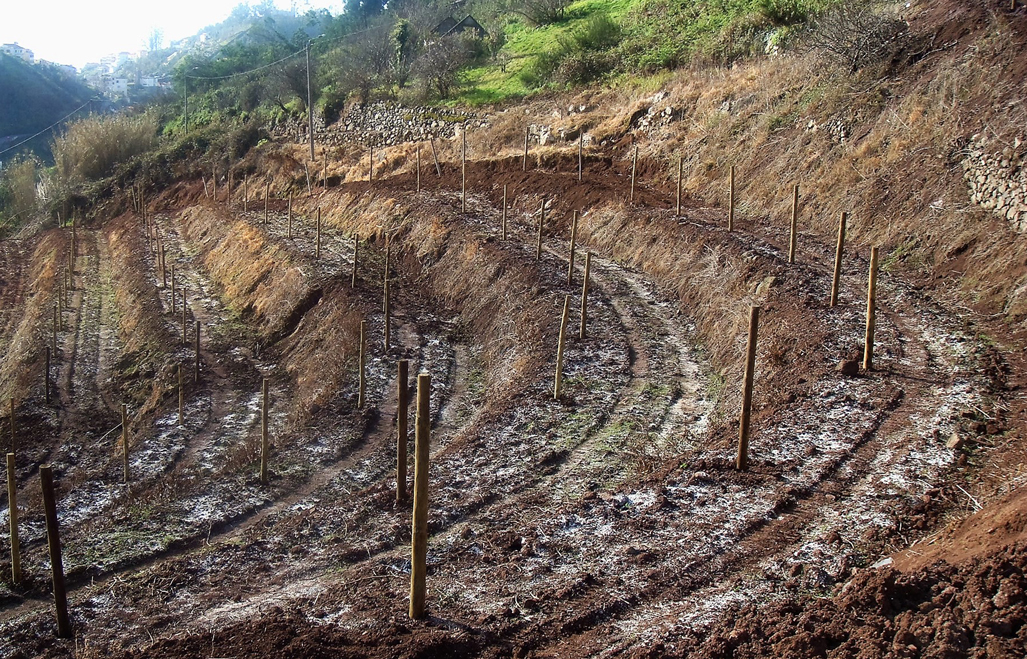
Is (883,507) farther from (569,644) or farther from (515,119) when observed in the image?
(515,119)

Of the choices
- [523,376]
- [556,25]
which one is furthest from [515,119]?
[523,376]

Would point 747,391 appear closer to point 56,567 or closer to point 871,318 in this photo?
point 871,318

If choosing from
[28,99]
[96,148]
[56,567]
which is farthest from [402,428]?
[28,99]

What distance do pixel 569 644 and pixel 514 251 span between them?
13.9 m

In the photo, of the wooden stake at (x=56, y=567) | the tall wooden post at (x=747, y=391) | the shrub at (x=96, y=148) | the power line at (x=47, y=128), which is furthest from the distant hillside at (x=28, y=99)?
the tall wooden post at (x=747, y=391)

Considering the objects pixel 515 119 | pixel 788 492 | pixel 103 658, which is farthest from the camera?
pixel 515 119

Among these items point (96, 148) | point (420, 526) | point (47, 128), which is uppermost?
point (47, 128)

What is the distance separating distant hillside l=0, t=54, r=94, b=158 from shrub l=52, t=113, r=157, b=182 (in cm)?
3690

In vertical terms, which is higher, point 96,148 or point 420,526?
point 96,148

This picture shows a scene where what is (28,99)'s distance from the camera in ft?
289

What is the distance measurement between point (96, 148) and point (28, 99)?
48336mm

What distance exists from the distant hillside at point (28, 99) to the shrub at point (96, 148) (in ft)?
A: 121

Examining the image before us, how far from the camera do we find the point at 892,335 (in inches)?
477

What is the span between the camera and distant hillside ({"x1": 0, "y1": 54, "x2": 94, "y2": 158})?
8525 centimetres
